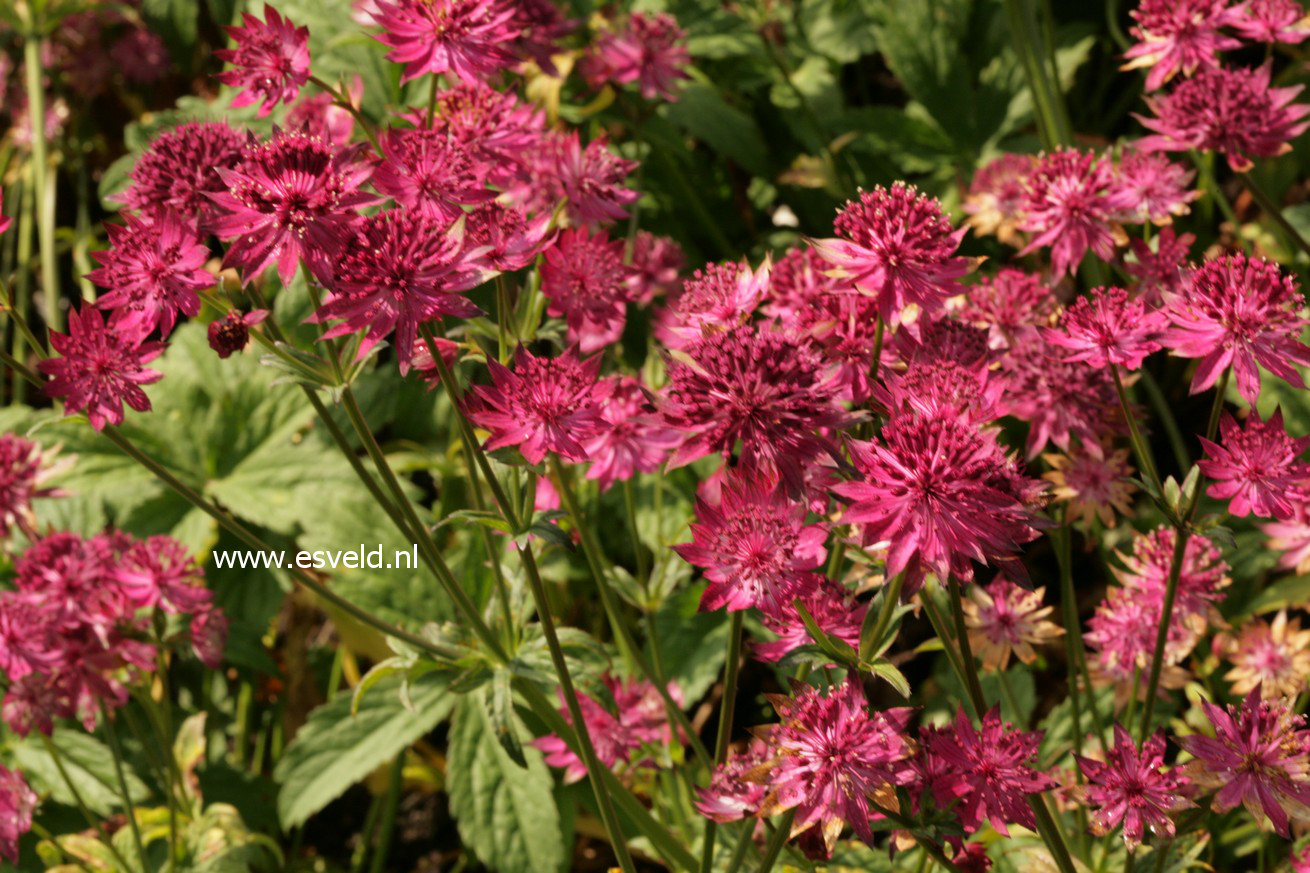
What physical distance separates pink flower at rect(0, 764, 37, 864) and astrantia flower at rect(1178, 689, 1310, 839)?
4.97 ft

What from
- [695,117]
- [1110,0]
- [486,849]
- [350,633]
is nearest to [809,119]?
[695,117]

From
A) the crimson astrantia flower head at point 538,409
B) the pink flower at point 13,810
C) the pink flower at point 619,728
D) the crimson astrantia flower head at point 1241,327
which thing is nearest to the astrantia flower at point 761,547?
the crimson astrantia flower head at point 538,409

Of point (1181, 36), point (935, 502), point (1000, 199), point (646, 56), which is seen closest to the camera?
point (935, 502)

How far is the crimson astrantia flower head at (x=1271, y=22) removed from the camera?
1842 millimetres

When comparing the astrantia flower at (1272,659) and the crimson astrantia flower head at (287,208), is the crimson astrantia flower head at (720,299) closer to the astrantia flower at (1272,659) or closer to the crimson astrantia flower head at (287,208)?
the crimson astrantia flower head at (287,208)

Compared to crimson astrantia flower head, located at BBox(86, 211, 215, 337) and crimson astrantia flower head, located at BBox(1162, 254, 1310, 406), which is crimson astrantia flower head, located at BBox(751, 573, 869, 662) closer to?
crimson astrantia flower head, located at BBox(1162, 254, 1310, 406)

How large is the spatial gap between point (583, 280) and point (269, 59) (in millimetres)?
435

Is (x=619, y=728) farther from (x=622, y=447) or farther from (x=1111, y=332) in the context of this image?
(x=1111, y=332)

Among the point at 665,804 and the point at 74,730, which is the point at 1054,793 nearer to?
the point at 665,804

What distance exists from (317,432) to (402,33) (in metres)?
1.34

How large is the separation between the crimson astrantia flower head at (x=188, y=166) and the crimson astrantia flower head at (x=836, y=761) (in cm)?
79

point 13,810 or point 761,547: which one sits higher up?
point 761,547

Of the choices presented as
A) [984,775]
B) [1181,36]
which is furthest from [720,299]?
[1181,36]

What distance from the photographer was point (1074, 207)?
5.17 ft
